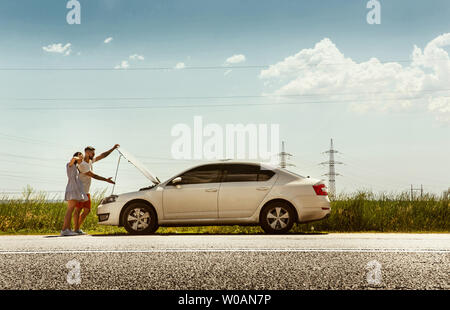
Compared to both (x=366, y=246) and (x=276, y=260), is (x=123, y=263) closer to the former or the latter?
(x=276, y=260)

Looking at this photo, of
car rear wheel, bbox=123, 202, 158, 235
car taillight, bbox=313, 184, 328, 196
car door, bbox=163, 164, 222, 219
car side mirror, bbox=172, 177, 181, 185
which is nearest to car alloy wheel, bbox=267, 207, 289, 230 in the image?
car taillight, bbox=313, 184, 328, 196

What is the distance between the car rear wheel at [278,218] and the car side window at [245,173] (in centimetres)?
74

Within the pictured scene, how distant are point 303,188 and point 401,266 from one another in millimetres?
6249

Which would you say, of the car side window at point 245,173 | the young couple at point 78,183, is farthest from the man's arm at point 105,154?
the car side window at point 245,173

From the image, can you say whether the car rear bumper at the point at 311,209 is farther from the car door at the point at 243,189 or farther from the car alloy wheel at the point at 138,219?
the car alloy wheel at the point at 138,219

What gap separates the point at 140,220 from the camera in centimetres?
1336

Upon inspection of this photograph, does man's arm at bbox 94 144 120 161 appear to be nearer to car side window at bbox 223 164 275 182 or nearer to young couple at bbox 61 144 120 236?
young couple at bbox 61 144 120 236

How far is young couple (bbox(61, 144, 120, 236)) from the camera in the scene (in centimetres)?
1327

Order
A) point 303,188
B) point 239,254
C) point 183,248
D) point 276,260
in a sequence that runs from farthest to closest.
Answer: point 303,188, point 183,248, point 239,254, point 276,260

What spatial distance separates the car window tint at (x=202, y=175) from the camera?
1347cm
